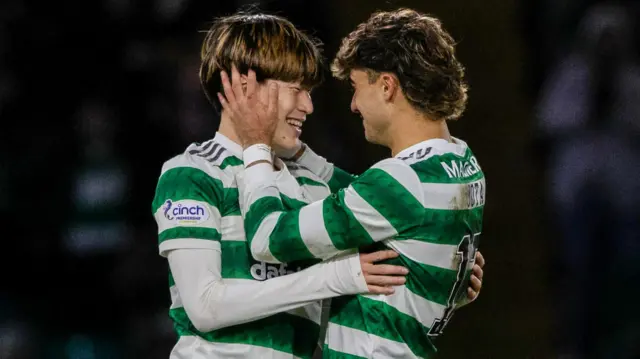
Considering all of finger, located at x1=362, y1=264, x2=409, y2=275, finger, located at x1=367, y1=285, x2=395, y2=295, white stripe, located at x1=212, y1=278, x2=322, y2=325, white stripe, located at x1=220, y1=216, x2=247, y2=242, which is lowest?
white stripe, located at x1=212, y1=278, x2=322, y2=325

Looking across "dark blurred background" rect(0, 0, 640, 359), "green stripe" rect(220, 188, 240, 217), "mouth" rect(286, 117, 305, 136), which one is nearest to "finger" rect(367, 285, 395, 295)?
"green stripe" rect(220, 188, 240, 217)

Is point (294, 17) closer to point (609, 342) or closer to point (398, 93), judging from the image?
point (609, 342)

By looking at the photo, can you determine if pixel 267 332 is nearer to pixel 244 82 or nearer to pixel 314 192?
pixel 314 192

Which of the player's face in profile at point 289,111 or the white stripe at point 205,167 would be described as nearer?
the white stripe at point 205,167

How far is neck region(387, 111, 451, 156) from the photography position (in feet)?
7.74

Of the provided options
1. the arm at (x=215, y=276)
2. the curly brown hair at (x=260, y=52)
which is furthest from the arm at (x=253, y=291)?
the curly brown hair at (x=260, y=52)

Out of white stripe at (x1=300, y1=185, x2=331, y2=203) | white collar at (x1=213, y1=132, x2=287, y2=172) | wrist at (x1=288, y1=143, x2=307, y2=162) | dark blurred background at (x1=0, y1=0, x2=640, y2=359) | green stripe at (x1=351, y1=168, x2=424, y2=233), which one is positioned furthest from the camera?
dark blurred background at (x1=0, y1=0, x2=640, y2=359)

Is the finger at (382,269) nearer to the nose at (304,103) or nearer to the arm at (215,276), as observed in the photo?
the arm at (215,276)

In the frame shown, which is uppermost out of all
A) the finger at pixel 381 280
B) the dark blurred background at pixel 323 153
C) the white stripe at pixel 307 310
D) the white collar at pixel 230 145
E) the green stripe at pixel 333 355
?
the white collar at pixel 230 145

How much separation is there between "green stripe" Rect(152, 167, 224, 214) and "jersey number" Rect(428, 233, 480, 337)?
0.52 metres

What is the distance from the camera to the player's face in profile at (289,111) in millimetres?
2449

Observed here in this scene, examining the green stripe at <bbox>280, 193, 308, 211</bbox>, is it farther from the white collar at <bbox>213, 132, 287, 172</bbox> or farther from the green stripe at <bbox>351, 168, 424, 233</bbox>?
the green stripe at <bbox>351, 168, 424, 233</bbox>

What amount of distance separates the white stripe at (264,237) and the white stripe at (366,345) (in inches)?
8.6

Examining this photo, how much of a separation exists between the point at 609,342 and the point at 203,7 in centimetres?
215
